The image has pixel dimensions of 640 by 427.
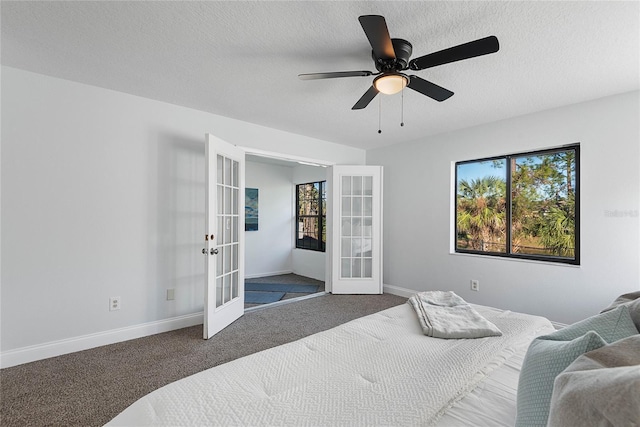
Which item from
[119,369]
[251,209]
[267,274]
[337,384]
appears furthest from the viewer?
[267,274]

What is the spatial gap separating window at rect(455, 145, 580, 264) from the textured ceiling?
2.24 feet

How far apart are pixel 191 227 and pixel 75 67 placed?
171cm

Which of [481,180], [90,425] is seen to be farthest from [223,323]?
[481,180]

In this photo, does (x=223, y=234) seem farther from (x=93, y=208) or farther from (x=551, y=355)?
(x=551, y=355)

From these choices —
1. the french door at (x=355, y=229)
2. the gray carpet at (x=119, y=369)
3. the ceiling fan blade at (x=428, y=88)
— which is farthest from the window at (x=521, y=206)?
the gray carpet at (x=119, y=369)

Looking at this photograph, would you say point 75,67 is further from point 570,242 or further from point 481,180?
point 570,242

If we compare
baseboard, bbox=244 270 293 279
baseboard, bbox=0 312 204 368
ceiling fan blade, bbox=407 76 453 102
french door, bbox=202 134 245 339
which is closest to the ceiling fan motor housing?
ceiling fan blade, bbox=407 76 453 102

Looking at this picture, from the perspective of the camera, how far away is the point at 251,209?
614 centimetres

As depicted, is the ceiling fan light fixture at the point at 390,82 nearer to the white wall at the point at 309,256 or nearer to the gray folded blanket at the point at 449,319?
the gray folded blanket at the point at 449,319

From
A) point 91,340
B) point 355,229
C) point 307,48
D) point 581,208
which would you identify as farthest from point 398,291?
point 91,340

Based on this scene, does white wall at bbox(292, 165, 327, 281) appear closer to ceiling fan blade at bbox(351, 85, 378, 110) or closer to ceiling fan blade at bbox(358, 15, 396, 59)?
ceiling fan blade at bbox(351, 85, 378, 110)

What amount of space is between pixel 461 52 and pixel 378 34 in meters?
0.52

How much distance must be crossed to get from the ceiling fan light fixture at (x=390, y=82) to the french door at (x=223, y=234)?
1.77 meters

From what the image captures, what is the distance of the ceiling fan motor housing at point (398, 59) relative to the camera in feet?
6.39
